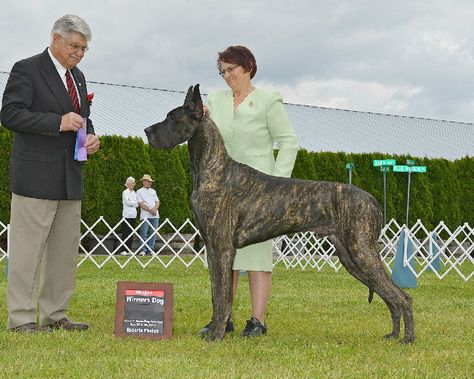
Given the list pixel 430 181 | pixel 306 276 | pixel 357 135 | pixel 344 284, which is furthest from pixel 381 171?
pixel 344 284

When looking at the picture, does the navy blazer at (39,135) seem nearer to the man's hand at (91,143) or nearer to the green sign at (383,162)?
the man's hand at (91,143)

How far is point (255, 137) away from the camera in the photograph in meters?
5.87

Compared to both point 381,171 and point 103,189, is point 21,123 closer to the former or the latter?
point 103,189

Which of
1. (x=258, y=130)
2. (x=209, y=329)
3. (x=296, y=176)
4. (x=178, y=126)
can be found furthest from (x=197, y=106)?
(x=296, y=176)

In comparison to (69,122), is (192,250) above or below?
below

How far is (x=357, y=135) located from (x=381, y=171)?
562 centimetres

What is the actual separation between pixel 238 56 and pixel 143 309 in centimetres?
193

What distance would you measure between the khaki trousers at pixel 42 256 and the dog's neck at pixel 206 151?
3.91ft

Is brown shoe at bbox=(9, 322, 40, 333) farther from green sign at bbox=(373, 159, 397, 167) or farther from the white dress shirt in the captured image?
green sign at bbox=(373, 159, 397, 167)

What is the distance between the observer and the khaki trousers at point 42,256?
5.85 m

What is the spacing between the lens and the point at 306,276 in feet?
42.1

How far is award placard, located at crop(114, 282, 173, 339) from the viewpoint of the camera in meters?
5.56

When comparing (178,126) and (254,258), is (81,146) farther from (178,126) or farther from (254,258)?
(254,258)

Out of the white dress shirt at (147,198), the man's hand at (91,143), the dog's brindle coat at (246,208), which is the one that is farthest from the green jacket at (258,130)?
the white dress shirt at (147,198)
